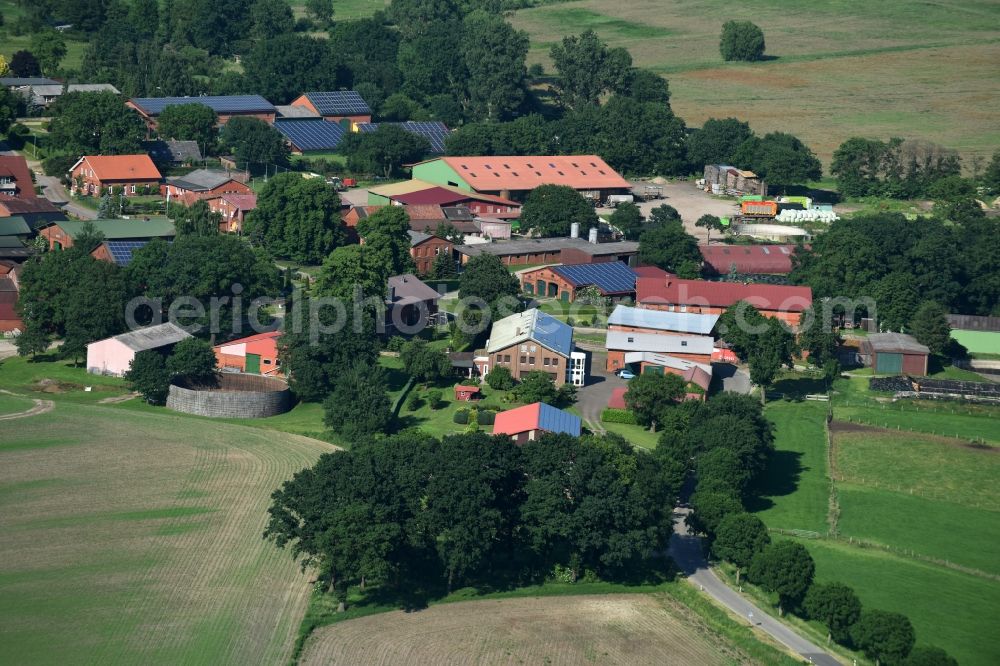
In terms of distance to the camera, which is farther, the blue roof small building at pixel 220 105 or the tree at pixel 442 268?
the blue roof small building at pixel 220 105

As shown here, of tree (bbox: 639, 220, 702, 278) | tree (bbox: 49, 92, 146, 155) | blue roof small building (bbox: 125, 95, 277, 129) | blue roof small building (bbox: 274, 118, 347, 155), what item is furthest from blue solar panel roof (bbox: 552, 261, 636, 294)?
blue roof small building (bbox: 125, 95, 277, 129)

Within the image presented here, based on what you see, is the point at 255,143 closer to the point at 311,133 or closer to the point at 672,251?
the point at 311,133

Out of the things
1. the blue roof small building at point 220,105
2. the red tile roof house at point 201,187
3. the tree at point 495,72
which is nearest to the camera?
the red tile roof house at point 201,187

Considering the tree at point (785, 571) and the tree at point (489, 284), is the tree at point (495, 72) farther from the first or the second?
the tree at point (785, 571)

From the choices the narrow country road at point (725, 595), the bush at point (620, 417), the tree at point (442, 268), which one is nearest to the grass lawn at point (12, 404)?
the bush at point (620, 417)

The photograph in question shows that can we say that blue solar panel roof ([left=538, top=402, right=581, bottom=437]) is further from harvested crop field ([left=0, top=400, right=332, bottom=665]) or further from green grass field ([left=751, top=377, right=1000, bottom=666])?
harvested crop field ([left=0, top=400, right=332, bottom=665])
